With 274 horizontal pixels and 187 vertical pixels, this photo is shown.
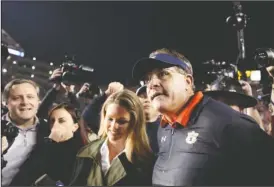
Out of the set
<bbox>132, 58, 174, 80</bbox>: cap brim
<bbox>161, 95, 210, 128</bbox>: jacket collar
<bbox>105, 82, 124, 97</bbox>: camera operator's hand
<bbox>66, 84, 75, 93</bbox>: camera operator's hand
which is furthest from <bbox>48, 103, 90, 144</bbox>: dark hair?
<bbox>161, 95, 210, 128</bbox>: jacket collar

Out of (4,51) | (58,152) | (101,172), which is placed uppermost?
(4,51)

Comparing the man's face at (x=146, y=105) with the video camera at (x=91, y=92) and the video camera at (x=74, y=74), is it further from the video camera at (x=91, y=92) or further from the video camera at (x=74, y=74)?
the video camera at (x=74, y=74)

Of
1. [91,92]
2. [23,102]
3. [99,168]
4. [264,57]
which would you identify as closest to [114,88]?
[91,92]

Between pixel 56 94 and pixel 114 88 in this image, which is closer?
pixel 114 88

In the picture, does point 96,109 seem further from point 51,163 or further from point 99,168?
point 51,163

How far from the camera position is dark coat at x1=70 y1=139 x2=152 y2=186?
267 cm

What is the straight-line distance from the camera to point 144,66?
8.82 feet

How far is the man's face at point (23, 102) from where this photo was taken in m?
2.79

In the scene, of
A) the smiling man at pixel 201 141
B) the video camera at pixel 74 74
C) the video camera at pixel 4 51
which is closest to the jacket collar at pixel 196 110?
the smiling man at pixel 201 141

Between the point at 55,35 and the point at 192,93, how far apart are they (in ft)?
4.46

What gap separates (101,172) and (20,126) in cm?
74

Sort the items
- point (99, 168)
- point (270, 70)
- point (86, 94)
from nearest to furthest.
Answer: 1. point (270, 70)
2. point (99, 168)
3. point (86, 94)

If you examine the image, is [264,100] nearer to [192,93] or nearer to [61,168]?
[192,93]

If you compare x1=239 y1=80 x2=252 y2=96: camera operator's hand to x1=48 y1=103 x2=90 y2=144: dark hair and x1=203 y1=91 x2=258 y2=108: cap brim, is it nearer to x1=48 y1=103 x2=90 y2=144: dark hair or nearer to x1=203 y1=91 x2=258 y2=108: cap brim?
x1=203 y1=91 x2=258 y2=108: cap brim
